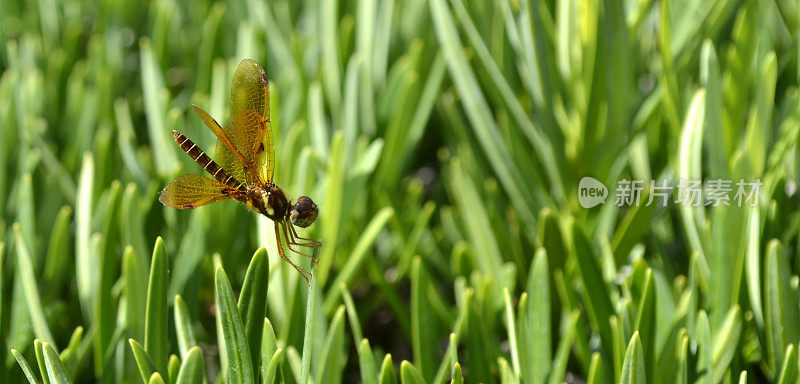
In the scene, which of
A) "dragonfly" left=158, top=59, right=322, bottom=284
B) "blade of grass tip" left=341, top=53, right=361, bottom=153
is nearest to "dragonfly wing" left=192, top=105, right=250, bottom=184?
"dragonfly" left=158, top=59, right=322, bottom=284

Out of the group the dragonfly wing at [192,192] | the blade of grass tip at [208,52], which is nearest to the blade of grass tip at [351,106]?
the blade of grass tip at [208,52]

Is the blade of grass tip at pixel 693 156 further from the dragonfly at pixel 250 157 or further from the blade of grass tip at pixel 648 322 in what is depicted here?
the dragonfly at pixel 250 157

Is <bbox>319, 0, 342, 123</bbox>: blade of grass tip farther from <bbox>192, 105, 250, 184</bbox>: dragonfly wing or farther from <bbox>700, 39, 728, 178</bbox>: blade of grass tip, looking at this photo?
<bbox>700, 39, 728, 178</bbox>: blade of grass tip

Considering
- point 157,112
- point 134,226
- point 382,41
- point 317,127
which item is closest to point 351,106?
point 317,127

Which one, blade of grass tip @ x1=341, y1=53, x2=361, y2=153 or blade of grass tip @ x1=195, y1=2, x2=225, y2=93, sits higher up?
blade of grass tip @ x1=195, y1=2, x2=225, y2=93

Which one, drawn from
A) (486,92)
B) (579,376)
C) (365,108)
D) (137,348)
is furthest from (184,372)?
(486,92)

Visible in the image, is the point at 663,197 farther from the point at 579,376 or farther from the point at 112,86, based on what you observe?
the point at 112,86

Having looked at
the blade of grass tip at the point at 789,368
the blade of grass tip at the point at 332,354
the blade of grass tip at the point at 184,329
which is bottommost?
the blade of grass tip at the point at 789,368
